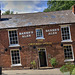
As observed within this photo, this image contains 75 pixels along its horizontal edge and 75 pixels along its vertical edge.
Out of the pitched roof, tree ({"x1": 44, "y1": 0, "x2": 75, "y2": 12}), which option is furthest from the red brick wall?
tree ({"x1": 44, "y1": 0, "x2": 75, "y2": 12})

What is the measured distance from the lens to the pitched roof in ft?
46.4

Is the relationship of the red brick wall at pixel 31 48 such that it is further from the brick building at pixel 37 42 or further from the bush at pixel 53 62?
the bush at pixel 53 62

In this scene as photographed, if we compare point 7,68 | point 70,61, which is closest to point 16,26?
point 7,68

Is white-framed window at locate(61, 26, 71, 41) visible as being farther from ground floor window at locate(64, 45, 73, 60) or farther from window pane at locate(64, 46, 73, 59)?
window pane at locate(64, 46, 73, 59)

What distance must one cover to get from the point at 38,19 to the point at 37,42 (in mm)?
3424

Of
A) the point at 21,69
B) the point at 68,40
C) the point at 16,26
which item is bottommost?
the point at 21,69

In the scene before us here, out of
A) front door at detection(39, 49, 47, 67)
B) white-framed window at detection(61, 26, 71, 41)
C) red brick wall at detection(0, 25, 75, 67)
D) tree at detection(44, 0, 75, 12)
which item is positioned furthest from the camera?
tree at detection(44, 0, 75, 12)

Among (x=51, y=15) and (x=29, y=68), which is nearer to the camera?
(x=29, y=68)

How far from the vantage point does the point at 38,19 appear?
15.2m

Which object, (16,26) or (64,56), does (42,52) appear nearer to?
(64,56)

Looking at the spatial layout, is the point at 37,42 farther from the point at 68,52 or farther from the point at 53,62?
the point at 68,52

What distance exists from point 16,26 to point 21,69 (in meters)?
5.45

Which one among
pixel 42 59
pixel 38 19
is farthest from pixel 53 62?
pixel 38 19

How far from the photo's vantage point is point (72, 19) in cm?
1420
